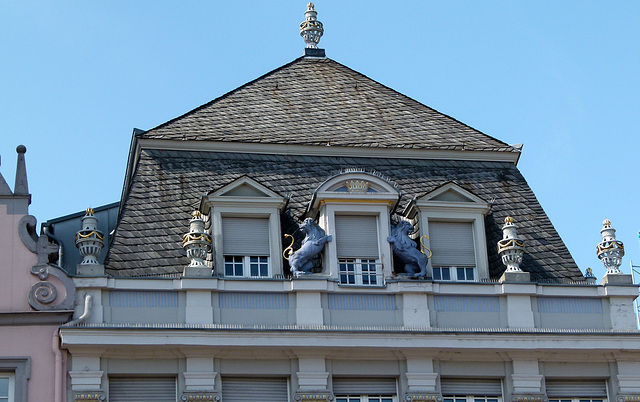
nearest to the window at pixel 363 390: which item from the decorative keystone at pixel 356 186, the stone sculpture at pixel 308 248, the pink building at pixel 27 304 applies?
the stone sculpture at pixel 308 248

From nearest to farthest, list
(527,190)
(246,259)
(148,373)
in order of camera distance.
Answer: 1. (148,373)
2. (246,259)
3. (527,190)

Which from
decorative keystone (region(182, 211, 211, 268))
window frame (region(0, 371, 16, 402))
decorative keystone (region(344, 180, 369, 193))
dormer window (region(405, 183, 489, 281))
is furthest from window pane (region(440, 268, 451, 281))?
window frame (region(0, 371, 16, 402))

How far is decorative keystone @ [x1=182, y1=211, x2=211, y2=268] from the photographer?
35062 mm

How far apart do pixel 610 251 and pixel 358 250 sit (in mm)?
5645

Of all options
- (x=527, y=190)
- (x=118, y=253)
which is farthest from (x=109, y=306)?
(x=527, y=190)

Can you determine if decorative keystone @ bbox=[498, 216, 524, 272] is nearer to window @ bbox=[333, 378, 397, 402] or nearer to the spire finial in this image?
window @ bbox=[333, 378, 397, 402]

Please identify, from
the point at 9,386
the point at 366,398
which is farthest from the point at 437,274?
the point at 9,386

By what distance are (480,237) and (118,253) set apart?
815 centimetres

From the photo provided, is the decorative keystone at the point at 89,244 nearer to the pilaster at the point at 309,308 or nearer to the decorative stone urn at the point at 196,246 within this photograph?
the decorative stone urn at the point at 196,246

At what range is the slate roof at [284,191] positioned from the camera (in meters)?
36.0

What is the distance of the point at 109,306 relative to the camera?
3441cm

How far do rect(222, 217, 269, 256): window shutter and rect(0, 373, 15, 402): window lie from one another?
5571 millimetres

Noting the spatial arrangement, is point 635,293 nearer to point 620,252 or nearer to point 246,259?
point 620,252

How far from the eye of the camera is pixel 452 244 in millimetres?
37000
